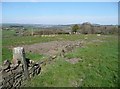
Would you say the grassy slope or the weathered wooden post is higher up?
the weathered wooden post

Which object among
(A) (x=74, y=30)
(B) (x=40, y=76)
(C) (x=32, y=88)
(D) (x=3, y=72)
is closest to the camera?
(D) (x=3, y=72)

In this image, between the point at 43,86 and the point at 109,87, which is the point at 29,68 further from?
the point at 109,87

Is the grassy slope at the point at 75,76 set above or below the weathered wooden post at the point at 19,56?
below

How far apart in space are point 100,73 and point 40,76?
368cm

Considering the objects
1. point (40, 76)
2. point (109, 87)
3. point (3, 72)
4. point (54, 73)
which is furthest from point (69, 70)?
point (3, 72)

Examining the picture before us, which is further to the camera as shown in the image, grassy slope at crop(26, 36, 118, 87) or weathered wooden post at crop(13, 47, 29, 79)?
grassy slope at crop(26, 36, 118, 87)

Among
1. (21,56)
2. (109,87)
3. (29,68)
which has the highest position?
(21,56)

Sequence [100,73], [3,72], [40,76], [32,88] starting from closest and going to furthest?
[3,72] → [32,88] → [40,76] → [100,73]

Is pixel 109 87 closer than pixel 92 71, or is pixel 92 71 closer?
pixel 109 87

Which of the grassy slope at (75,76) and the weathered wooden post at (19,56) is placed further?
the grassy slope at (75,76)

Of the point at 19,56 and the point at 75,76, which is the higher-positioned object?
the point at 19,56

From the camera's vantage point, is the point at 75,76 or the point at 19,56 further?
the point at 75,76

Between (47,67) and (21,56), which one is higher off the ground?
(21,56)

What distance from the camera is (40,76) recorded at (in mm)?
11617
